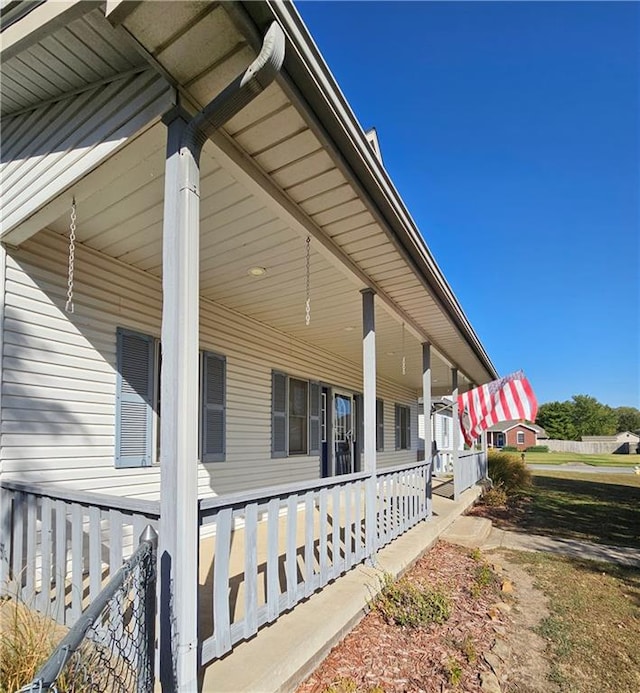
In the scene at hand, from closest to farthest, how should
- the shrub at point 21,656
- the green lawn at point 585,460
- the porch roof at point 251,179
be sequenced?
1. the shrub at point 21,656
2. the porch roof at point 251,179
3. the green lawn at point 585,460

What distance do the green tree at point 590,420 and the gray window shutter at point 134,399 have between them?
76.3 metres

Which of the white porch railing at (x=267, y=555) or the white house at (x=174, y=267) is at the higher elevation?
the white house at (x=174, y=267)

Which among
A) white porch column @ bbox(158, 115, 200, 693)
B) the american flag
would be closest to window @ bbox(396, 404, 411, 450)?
the american flag

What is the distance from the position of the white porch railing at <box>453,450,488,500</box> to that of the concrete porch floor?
4.44m

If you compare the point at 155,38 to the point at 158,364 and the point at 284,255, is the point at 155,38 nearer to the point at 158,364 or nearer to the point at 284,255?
the point at 284,255

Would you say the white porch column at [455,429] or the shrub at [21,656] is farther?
the white porch column at [455,429]

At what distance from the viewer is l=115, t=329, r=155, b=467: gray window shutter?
4.27m

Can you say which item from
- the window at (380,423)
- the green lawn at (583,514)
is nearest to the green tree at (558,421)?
the green lawn at (583,514)

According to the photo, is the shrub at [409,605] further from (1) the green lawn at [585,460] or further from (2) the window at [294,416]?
(1) the green lawn at [585,460]

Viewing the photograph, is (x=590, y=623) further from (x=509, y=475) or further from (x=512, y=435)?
(x=512, y=435)

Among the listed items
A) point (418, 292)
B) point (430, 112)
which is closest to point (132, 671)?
point (418, 292)

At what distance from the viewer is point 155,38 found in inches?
75.8

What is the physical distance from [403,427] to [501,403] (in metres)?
4.81

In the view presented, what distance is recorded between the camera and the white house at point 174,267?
2111mm
